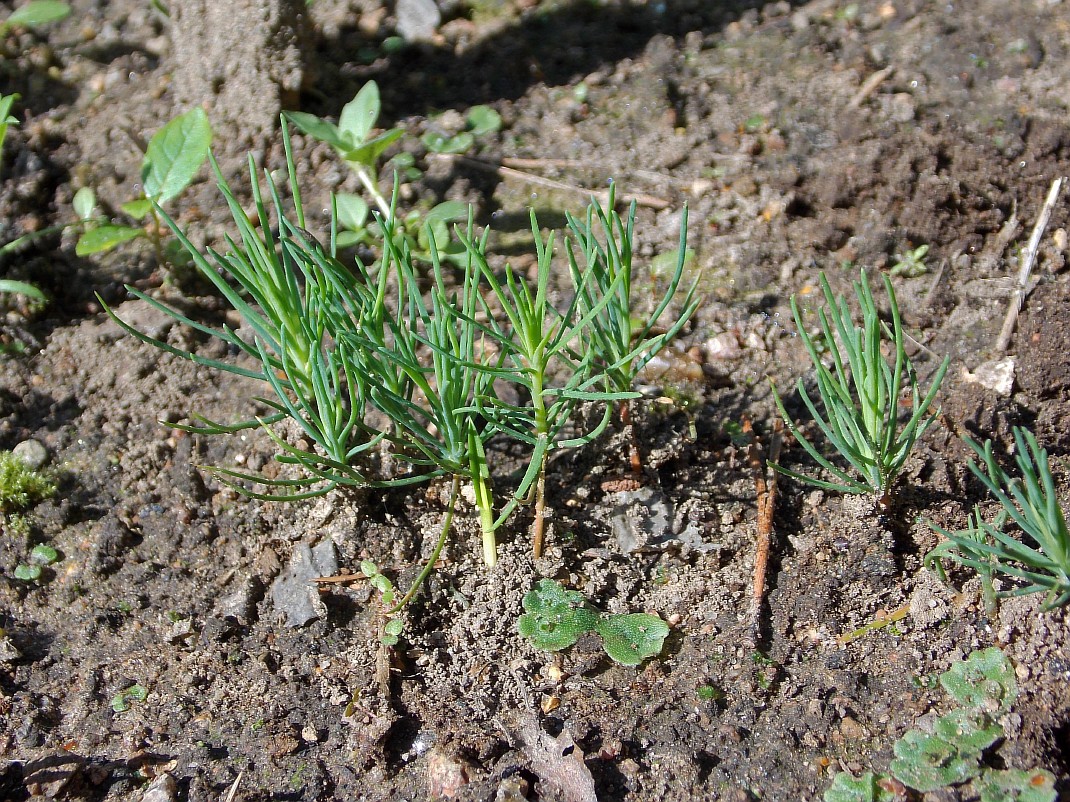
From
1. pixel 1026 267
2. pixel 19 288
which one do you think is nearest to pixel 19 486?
pixel 19 288

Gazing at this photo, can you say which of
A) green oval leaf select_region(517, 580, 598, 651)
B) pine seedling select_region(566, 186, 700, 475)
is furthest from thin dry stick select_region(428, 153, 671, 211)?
green oval leaf select_region(517, 580, 598, 651)

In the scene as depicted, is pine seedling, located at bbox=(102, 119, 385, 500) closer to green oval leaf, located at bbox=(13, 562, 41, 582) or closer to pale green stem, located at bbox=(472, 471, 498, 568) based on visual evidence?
pale green stem, located at bbox=(472, 471, 498, 568)

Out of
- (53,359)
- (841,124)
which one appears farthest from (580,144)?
(53,359)

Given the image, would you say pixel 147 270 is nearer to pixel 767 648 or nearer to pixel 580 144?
pixel 580 144

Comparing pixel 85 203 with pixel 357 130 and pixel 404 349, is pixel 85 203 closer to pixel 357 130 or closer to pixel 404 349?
pixel 357 130

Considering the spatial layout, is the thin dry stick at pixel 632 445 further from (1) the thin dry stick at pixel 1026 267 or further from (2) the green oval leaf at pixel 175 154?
(2) the green oval leaf at pixel 175 154

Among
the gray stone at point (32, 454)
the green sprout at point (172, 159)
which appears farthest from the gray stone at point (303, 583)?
the green sprout at point (172, 159)
